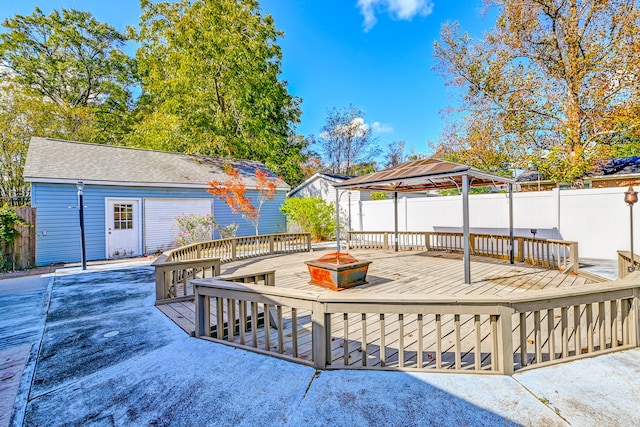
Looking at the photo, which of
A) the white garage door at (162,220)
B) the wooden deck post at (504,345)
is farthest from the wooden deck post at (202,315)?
the white garage door at (162,220)

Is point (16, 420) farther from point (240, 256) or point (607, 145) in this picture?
point (607, 145)

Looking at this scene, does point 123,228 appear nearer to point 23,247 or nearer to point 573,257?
point 23,247

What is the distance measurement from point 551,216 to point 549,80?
627cm

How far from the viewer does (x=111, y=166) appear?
10.4 m

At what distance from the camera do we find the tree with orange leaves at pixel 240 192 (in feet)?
39.0

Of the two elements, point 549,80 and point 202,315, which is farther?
point 549,80

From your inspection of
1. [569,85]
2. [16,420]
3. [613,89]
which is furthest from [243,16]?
[16,420]

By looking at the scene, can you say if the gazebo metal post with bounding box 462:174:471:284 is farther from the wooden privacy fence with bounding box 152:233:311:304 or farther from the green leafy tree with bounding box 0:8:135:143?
the green leafy tree with bounding box 0:8:135:143

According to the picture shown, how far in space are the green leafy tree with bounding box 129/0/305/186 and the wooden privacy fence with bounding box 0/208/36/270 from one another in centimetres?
844

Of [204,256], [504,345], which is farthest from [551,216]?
[204,256]

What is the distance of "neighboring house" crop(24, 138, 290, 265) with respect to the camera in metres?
8.80

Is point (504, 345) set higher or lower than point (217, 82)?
lower

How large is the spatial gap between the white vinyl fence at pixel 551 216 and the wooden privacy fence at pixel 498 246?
60cm

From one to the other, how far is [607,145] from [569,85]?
8.07ft
